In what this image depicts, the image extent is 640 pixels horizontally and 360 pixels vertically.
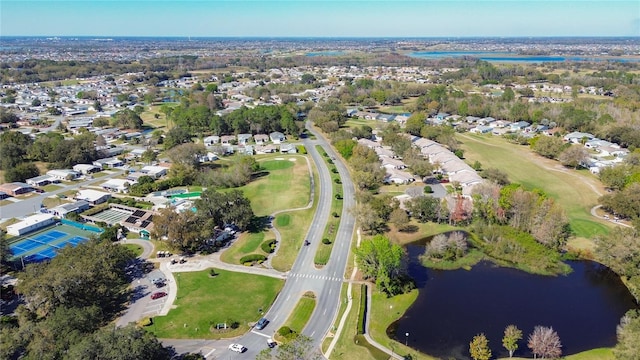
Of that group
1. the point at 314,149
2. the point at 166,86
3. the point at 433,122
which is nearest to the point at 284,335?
the point at 314,149

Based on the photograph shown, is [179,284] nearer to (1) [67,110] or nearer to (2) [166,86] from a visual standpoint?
(1) [67,110]

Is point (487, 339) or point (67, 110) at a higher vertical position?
point (67, 110)

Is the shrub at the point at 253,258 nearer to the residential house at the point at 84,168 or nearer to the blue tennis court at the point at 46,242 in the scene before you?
the blue tennis court at the point at 46,242

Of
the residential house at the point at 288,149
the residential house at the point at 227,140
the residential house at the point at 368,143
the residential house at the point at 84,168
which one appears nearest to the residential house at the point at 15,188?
the residential house at the point at 84,168

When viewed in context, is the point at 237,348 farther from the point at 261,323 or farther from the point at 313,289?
the point at 313,289

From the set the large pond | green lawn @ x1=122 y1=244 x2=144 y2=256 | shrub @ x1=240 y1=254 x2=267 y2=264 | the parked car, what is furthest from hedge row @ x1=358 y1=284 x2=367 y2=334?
green lawn @ x1=122 y1=244 x2=144 y2=256

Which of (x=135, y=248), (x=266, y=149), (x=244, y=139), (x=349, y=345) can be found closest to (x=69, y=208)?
(x=135, y=248)
